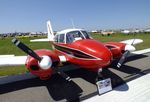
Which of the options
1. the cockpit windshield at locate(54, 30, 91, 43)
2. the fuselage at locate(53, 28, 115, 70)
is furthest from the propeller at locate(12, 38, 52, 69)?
the cockpit windshield at locate(54, 30, 91, 43)

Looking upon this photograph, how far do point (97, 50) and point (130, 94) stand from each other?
2418mm

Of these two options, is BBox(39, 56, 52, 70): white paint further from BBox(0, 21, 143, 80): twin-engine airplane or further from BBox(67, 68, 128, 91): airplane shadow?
BBox(67, 68, 128, 91): airplane shadow

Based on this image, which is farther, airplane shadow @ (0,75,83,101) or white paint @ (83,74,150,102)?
airplane shadow @ (0,75,83,101)

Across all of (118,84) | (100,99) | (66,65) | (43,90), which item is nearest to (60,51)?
(66,65)

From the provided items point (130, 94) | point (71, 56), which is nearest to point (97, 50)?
point (71, 56)

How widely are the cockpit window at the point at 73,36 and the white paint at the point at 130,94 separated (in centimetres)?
363

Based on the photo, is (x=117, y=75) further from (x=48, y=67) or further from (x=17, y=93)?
(x=17, y=93)

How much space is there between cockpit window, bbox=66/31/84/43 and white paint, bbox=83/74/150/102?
363cm

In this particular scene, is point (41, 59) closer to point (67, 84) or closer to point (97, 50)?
point (67, 84)

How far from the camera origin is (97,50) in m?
8.60

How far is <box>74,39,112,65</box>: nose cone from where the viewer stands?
8289mm

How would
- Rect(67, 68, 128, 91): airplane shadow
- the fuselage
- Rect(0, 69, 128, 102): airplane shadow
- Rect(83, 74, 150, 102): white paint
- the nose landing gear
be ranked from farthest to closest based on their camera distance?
Rect(67, 68, 128, 91): airplane shadow, Rect(0, 69, 128, 102): airplane shadow, the fuselage, the nose landing gear, Rect(83, 74, 150, 102): white paint

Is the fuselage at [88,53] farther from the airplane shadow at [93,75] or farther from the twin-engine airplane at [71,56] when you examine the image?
the airplane shadow at [93,75]

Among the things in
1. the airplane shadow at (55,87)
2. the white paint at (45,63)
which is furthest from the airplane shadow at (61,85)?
the white paint at (45,63)
